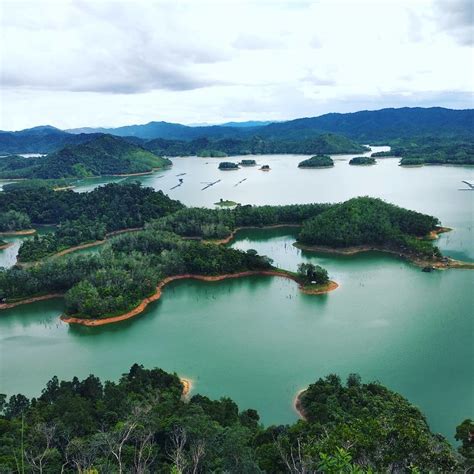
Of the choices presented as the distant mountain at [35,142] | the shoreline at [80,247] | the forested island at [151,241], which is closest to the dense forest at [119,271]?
Answer: the forested island at [151,241]

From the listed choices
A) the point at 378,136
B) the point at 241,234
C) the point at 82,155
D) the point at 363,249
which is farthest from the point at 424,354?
the point at 378,136

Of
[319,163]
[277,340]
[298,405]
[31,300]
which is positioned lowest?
[298,405]

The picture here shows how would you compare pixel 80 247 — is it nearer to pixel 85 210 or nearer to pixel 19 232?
pixel 85 210

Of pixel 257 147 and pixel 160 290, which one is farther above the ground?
pixel 257 147

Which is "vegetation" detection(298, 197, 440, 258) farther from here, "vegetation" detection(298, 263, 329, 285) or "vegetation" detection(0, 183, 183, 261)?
"vegetation" detection(0, 183, 183, 261)

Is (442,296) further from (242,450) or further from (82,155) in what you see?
A: (82,155)

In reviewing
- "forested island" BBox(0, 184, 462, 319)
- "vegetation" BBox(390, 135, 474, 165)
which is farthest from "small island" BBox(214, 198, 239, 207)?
"vegetation" BBox(390, 135, 474, 165)

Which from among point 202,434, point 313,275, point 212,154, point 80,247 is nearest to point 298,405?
point 202,434

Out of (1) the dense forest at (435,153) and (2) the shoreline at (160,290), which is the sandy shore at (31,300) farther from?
(1) the dense forest at (435,153)

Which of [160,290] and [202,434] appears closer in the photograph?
[202,434]
